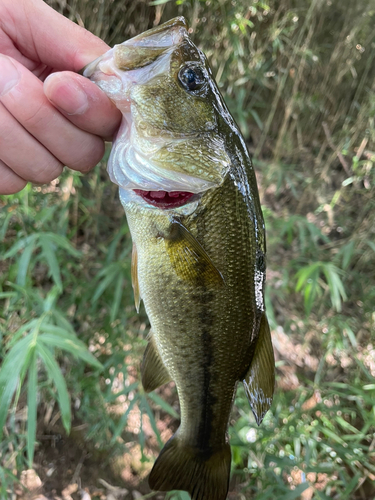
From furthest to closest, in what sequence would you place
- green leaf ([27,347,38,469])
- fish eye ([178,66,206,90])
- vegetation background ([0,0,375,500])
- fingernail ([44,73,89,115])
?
vegetation background ([0,0,375,500])
green leaf ([27,347,38,469])
fish eye ([178,66,206,90])
fingernail ([44,73,89,115])

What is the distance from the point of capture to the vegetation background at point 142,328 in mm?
1349

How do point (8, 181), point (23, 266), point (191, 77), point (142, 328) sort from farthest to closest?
point (142, 328) → point (23, 266) → point (8, 181) → point (191, 77)

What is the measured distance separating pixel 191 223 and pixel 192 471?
2.45ft

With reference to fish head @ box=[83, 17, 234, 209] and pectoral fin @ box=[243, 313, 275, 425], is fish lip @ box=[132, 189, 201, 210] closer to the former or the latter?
fish head @ box=[83, 17, 234, 209]

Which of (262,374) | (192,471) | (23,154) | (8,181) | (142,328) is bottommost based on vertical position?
(142,328)

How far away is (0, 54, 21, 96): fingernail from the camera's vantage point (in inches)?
27.4

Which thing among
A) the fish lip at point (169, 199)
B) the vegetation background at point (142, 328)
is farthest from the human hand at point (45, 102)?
the vegetation background at point (142, 328)

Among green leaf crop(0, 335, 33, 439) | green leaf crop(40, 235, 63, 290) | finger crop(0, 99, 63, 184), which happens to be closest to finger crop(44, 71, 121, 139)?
finger crop(0, 99, 63, 184)

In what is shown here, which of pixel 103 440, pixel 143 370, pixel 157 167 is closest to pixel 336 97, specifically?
pixel 157 167

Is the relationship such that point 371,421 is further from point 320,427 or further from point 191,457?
point 191,457

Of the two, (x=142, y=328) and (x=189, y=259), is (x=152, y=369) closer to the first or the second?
(x=189, y=259)

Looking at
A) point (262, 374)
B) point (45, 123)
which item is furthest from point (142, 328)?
point (45, 123)

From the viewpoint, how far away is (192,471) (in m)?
0.93

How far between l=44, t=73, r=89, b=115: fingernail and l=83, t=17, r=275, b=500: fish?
7 centimetres
